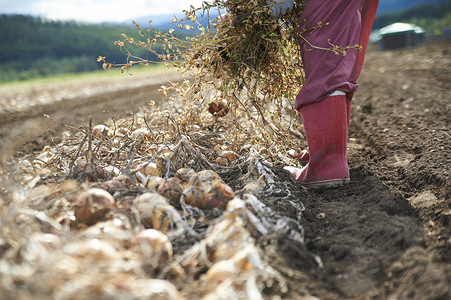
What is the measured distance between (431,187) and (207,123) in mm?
1540

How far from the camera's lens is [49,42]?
4969 cm

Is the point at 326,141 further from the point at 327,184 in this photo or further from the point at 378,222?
the point at 378,222

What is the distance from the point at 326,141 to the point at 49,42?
180ft

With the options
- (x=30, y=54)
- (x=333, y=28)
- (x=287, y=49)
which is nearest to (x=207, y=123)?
(x=287, y=49)

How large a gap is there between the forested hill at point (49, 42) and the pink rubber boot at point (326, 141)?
141ft

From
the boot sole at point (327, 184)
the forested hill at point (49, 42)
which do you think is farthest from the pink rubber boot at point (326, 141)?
the forested hill at point (49, 42)

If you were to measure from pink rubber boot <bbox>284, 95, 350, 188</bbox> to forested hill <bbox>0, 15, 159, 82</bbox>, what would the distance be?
42.8 m

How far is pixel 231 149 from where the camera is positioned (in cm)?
245

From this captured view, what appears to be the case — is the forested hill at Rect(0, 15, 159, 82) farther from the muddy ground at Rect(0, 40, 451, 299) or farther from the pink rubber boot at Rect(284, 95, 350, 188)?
the pink rubber boot at Rect(284, 95, 350, 188)

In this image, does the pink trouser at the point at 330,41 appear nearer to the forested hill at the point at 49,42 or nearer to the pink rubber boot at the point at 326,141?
the pink rubber boot at the point at 326,141

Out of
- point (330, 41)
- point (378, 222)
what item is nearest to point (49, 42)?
point (330, 41)

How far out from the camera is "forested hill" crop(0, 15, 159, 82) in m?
43.8

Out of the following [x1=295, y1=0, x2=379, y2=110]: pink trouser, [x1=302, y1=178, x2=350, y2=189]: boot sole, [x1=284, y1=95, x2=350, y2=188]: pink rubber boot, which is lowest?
[x1=302, y1=178, x2=350, y2=189]: boot sole

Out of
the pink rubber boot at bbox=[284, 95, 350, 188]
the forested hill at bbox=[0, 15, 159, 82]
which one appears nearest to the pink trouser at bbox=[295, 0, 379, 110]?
the pink rubber boot at bbox=[284, 95, 350, 188]
